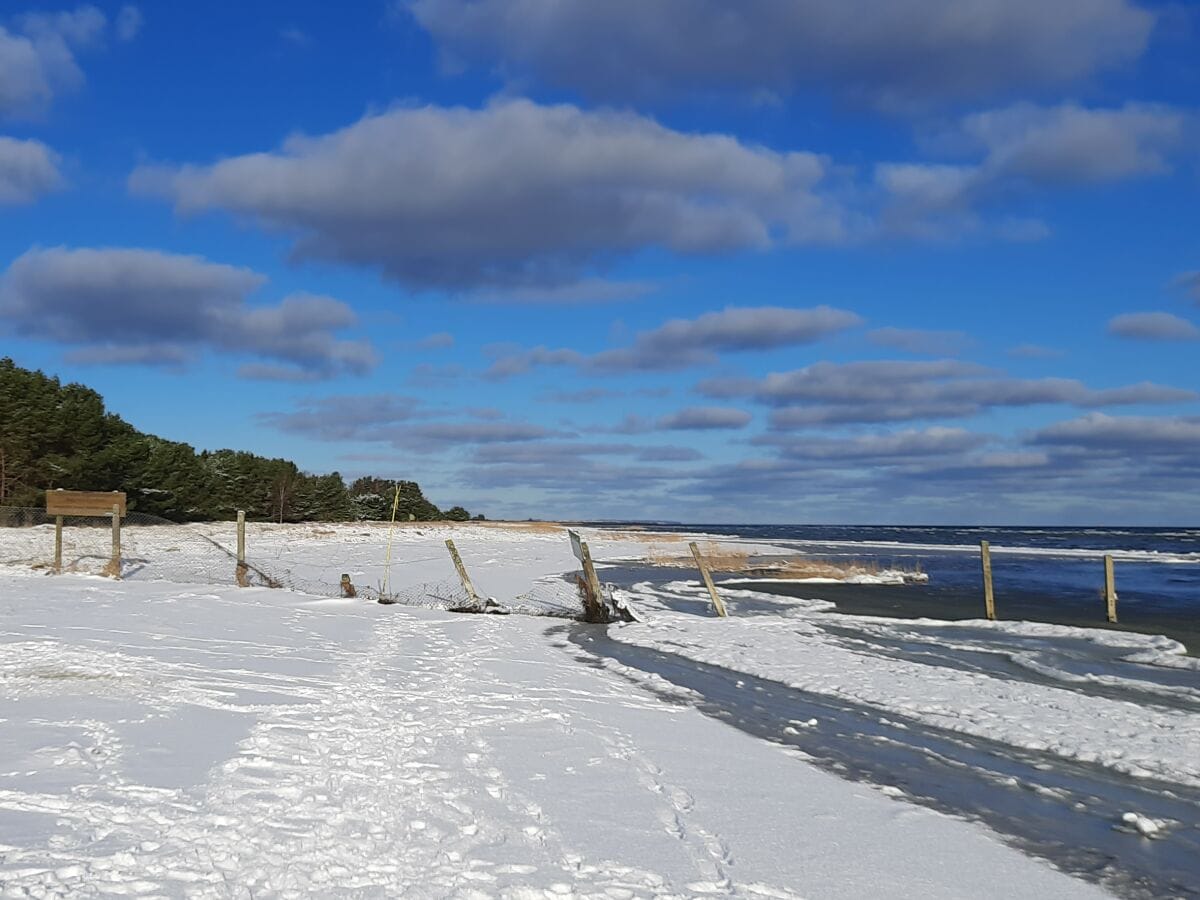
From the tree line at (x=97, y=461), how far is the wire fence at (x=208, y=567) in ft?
30.9

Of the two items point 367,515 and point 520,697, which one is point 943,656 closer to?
point 520,697

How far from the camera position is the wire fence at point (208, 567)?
23.5 metres

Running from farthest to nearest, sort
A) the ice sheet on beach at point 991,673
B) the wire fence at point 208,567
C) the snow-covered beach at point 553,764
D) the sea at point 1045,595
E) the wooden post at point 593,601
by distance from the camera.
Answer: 1. the sea at point 1045,595
2. the wire fence at point 208,567
3. the wooden post at point 593,601
4. the ice sheet on beach at point 991,673
5. the snow-covered beach at point 553,764

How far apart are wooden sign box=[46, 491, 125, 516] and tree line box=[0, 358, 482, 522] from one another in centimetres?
1958

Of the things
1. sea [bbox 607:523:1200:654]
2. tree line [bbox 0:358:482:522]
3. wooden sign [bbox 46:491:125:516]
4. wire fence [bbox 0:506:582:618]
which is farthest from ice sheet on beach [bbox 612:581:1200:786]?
tree line [bbox 0:358:482:522]

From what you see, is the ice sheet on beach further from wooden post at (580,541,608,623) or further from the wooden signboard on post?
the wooden signboard on post

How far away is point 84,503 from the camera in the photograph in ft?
69.1

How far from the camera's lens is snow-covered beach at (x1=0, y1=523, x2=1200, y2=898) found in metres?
5.71

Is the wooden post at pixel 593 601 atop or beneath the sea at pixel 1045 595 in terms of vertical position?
atop

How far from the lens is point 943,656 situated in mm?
18438

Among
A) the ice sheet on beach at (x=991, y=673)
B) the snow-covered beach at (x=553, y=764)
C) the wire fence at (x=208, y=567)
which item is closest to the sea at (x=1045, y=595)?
the ice sheet on beach at (x=991, y=673)

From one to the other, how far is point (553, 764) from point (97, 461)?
4726 cm

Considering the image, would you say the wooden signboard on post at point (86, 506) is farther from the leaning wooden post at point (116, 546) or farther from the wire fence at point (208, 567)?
the wire fence at point (208, 567)

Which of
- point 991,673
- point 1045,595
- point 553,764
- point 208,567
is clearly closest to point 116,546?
point 208,567
